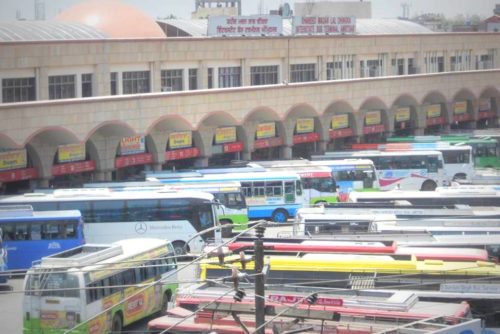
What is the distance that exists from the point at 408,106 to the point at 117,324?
27.6 metres

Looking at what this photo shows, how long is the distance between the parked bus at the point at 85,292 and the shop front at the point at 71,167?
10816 millimetres

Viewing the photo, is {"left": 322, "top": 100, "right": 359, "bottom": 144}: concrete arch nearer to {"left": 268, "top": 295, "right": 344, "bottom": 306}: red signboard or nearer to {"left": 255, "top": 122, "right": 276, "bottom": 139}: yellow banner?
{"left": 255, "top": 122, "right": 276, "bottom": 139}: yellow banner

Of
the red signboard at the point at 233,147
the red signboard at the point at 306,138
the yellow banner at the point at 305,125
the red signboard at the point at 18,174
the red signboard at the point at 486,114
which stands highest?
the red signboard at the point at 486,114

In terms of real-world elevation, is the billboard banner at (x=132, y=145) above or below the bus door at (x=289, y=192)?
above

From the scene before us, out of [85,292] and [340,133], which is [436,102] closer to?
[340,133]

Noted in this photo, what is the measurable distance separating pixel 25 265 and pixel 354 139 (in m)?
20.7

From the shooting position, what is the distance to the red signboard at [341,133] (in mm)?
36906

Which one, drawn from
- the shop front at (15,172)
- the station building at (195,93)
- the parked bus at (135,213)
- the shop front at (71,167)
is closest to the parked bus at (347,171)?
the station building at (195,93)

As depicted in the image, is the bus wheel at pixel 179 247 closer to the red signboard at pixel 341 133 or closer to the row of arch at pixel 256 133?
the row of arch at pixel 256 133

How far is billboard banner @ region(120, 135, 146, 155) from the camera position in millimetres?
28641

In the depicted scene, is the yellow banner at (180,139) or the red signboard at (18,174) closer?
the red signboard at (18,174)

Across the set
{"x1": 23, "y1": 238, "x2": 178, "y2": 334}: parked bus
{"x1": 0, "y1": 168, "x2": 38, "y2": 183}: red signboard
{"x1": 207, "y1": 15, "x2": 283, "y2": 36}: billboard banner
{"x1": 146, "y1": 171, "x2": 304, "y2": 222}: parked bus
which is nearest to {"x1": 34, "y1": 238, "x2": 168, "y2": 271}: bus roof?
{"x1": 23, "y1": 238, "x2": 178, "y2": 334}: parked bus

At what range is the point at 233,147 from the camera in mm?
32531

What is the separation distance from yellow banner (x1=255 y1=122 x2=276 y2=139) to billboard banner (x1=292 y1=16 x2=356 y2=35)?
4086 mm
